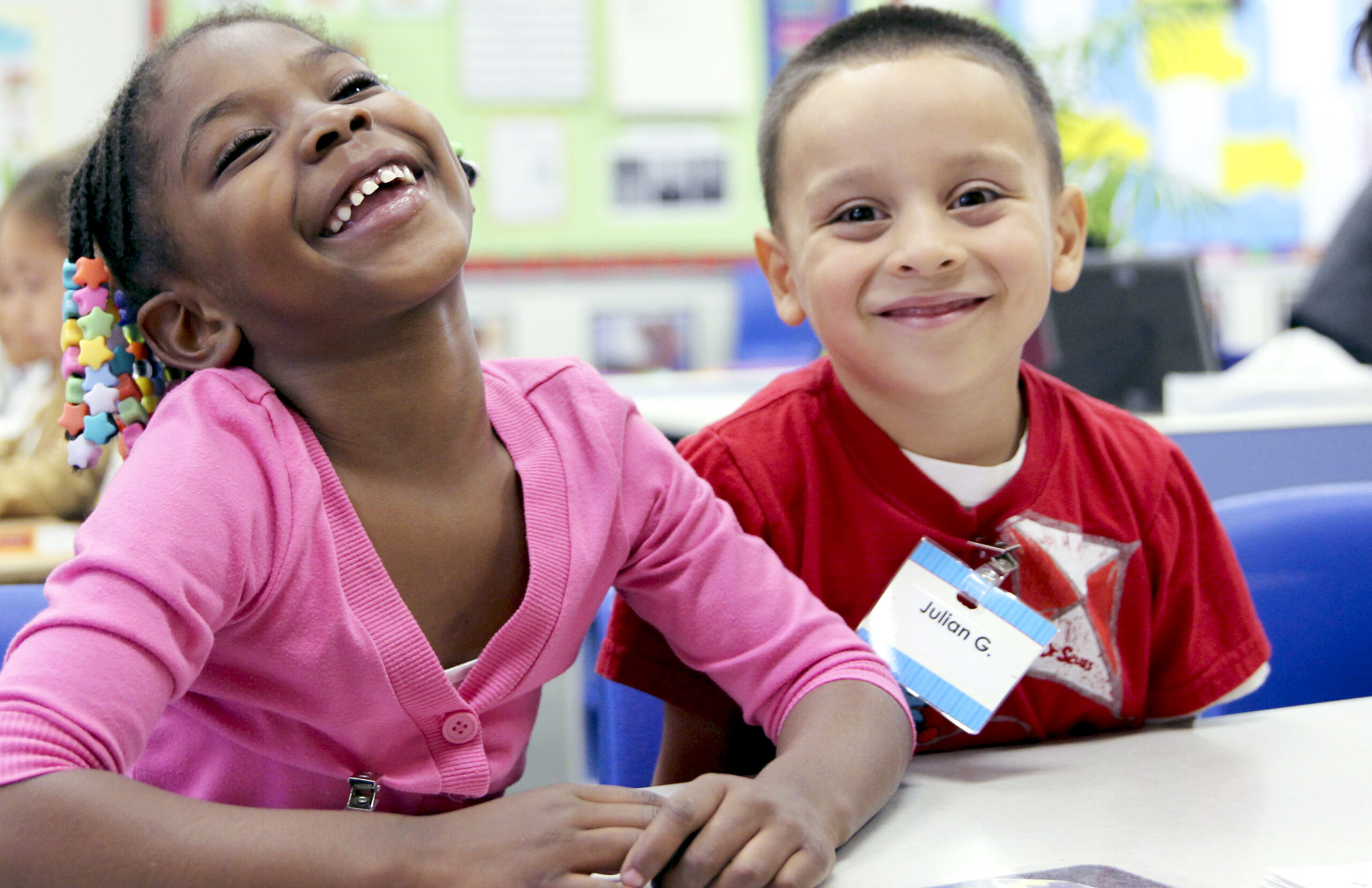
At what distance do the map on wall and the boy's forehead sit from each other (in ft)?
12.3

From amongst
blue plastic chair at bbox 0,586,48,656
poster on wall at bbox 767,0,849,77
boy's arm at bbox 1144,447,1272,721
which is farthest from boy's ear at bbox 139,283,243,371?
poster on wall at bbox 767,0,849,77

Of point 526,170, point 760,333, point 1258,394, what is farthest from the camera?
point 526,170

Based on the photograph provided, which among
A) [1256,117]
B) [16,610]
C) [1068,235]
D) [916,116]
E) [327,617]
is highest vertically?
[916,116]

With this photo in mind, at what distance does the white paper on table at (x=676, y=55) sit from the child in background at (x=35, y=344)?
2318 mm

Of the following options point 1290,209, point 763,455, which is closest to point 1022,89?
point 763,455

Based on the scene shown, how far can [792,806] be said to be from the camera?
Result: 64 cm

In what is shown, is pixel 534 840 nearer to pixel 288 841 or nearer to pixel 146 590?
pixel 288 841

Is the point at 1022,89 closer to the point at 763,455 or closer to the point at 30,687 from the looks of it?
the point at 763,455

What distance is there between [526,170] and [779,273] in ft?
10.2

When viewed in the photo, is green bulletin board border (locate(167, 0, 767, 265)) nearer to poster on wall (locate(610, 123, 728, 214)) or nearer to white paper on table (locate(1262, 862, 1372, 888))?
poster on wall (locate(610, 123, 728, 214))

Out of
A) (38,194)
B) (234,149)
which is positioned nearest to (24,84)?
(38,194)

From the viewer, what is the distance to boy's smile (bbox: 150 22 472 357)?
0.72m

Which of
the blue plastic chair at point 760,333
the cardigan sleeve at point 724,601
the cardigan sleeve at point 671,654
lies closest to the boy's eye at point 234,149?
the cardigan sleeve at point 724,601

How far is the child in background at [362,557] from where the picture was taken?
587mm
